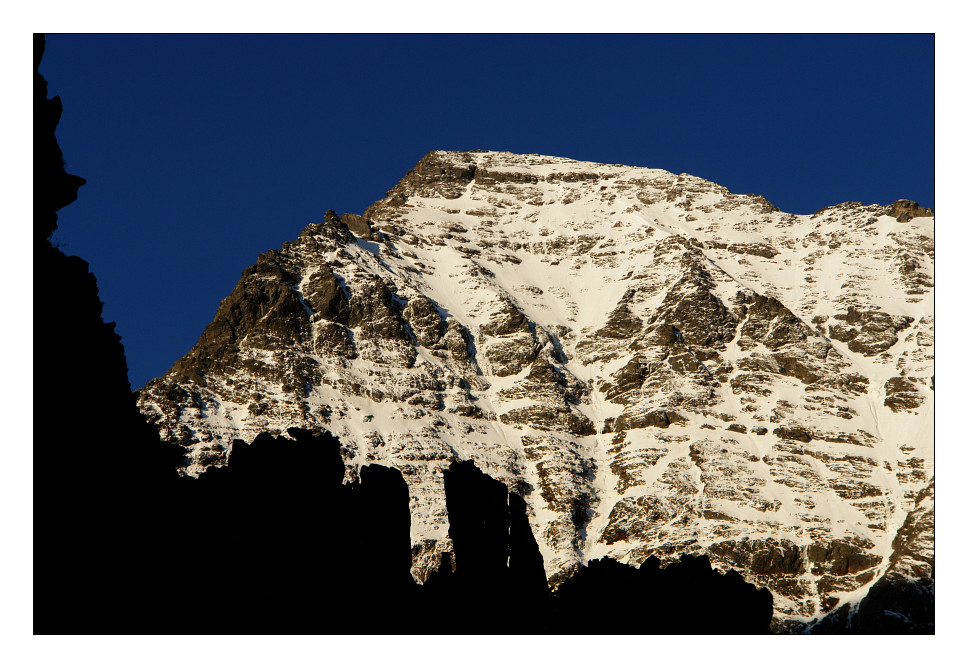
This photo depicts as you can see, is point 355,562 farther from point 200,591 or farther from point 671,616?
point 671,616

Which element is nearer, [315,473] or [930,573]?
[315,473]

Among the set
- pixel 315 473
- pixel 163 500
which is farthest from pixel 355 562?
pixel 163 500

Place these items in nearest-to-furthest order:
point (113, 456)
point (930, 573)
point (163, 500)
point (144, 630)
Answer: point (144, 630) < point (113, 456) < point (163, 500) < point (930, 573)

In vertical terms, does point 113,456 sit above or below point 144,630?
above

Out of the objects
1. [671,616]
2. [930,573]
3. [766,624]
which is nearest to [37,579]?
[671,616]

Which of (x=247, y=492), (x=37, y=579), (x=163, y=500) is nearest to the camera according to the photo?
(x=37, y=579)

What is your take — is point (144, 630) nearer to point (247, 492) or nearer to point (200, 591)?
point (200, 591)
